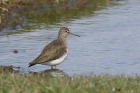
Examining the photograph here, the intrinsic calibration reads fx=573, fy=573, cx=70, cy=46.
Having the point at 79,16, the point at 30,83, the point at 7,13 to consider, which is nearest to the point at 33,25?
the point at 7,13

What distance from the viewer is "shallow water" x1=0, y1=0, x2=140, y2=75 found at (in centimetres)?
1581

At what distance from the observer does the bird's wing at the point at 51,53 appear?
15051 mm

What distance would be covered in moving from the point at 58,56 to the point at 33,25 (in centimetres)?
690

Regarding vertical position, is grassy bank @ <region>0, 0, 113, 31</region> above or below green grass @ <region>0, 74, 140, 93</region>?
below

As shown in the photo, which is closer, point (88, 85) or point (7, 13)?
point (88, 85)

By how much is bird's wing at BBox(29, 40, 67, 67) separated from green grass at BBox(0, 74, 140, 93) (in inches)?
171

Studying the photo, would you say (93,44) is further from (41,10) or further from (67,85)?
(67,85)

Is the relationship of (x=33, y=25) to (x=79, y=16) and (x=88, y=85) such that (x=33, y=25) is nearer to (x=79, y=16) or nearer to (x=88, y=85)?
(x=79, y=16)

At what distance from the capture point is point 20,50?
17750 millimetres

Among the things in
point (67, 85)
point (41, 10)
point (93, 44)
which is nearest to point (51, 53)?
point (93, 44)

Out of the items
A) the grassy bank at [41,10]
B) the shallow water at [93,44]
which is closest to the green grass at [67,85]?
the shallow water at [93,44]

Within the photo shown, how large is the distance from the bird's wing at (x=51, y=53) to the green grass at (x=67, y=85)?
14.3 feet

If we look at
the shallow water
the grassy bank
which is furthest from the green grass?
the grassy bank

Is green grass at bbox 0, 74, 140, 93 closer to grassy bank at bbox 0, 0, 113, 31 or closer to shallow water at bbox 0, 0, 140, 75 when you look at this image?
shallow water at bbox 0, 0, 140, 75
